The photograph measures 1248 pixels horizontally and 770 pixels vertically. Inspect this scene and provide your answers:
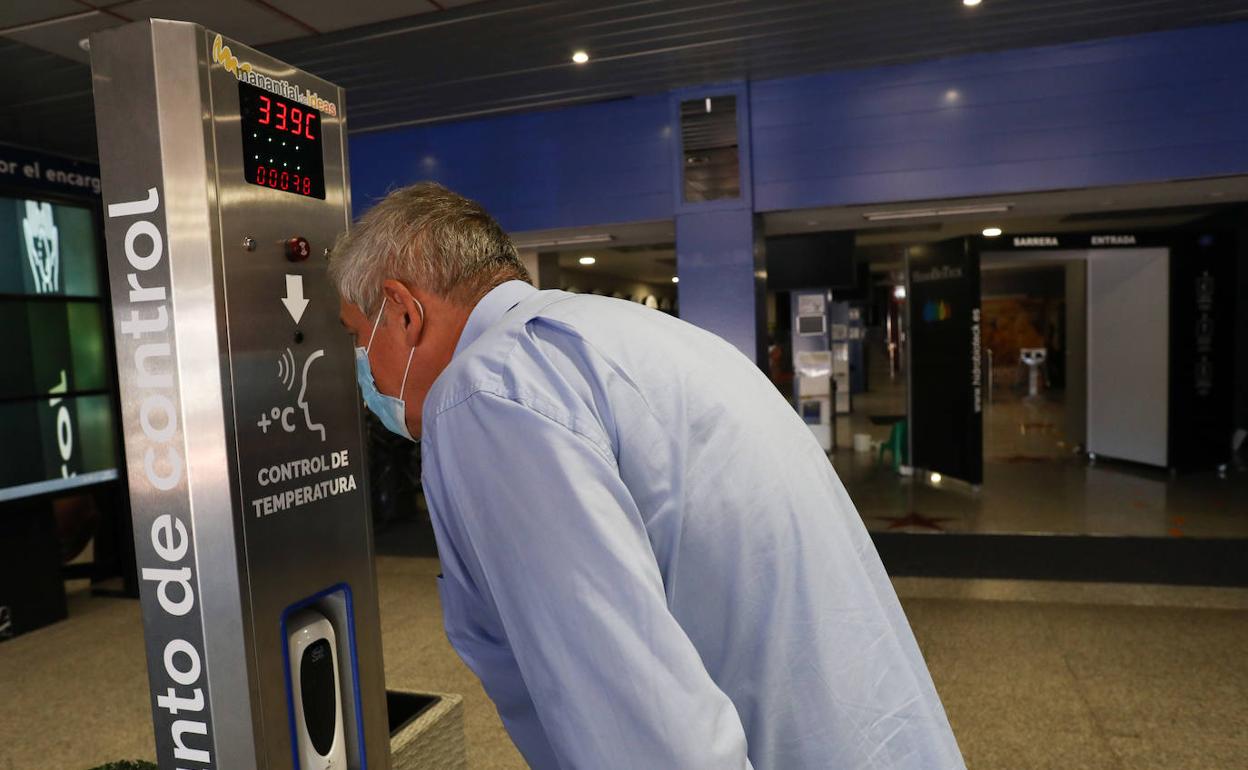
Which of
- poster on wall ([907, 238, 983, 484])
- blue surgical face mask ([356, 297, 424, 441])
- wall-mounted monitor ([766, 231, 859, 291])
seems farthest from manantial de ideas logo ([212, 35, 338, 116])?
wall-mounted monitor ([766, 231, 859, 291])

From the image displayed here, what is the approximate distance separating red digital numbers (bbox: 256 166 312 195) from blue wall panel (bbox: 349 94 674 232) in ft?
12.8

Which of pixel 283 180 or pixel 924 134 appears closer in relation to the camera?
pixel 283 180

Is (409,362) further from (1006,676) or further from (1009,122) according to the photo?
(1009,122)

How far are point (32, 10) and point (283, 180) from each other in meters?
3.20

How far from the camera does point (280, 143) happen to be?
62.9 inches

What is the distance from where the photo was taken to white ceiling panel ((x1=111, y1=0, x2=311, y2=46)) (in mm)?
3754

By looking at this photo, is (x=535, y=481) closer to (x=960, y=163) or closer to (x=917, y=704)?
(x=917, y=704)

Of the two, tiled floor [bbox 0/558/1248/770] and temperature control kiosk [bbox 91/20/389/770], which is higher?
temperature control kiosk [bbox 91/20/389/770]

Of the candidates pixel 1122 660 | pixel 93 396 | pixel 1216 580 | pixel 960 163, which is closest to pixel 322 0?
pixel 93 396

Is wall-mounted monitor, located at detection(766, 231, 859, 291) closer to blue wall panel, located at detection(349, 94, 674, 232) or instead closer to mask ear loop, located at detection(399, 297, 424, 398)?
blue wall panel, located at detection(349, 94, 674, 232)

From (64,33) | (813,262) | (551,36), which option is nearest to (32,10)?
(64,33)

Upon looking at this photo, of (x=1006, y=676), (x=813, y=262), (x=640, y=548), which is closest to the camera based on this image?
(x=640, y=548)

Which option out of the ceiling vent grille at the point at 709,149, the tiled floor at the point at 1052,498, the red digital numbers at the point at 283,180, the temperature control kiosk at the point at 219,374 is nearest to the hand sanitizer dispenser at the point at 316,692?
the temperature control kiosk at the point at 219,374

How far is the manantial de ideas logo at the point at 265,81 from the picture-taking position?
4.79ft
